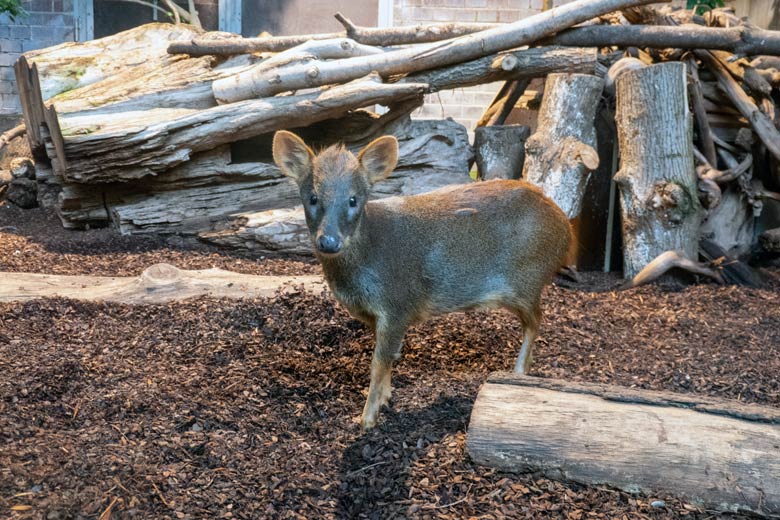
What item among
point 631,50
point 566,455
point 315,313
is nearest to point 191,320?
point 315,313

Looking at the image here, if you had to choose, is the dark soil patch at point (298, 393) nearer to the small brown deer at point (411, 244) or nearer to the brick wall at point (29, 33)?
the small brown deer at point (411, 244)

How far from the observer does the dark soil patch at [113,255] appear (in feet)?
22.1

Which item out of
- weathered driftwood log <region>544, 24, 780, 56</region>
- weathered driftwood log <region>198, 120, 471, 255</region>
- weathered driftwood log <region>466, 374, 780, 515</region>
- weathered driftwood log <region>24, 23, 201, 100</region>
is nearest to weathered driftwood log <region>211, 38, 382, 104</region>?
weathered driftwood log <region>198, 120, 471, 255</region>

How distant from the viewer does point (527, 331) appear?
4.86 m

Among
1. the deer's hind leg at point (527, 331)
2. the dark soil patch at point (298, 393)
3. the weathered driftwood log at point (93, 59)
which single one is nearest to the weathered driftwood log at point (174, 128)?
the weathered driftwood log at point (93, 59)

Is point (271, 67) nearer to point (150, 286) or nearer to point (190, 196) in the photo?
point (190, 196)

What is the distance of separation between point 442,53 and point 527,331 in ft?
12.4

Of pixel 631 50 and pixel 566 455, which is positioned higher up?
pixel 631 50

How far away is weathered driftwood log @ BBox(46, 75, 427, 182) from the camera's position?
6883 millimetres

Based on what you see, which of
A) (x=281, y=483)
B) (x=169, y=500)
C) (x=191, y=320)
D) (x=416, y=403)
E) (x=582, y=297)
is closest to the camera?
(x=169, y=500)

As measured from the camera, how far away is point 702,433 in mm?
3381

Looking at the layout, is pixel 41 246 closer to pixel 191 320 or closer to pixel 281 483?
pixel 191 320

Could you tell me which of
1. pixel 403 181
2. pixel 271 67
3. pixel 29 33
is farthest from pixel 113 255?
pixel 29 33

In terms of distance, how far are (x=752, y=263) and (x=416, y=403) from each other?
5.10 m
